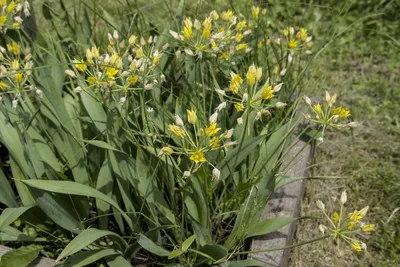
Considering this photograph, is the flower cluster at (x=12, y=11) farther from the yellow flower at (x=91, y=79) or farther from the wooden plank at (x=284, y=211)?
the wooden plank at (x=284, y=211)

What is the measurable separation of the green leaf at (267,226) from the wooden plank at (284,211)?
0.25 feet

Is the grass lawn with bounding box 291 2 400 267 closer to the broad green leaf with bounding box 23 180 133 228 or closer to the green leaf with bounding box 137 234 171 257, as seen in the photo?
the green leaf with bounding box 137 234 171 257

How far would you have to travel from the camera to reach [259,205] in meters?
1.72

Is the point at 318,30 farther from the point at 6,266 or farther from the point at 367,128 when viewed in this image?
the point at 6,266

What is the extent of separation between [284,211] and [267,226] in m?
0.22

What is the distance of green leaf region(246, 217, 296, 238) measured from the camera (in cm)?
173

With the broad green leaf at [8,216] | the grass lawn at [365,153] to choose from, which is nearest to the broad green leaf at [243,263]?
the grass lawn at [365,153]

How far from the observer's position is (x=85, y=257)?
161 cm

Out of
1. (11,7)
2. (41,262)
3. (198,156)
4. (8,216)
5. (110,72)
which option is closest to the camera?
(198,156)

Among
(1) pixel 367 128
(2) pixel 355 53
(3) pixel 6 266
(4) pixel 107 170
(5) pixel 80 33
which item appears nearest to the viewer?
(3) pixel 6 266

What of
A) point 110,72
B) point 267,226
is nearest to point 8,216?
point 110,72

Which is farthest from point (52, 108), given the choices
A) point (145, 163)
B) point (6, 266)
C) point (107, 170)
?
point (6, 266)

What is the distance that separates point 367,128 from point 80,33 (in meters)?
1.62

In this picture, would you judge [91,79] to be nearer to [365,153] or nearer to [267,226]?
[267,226]
